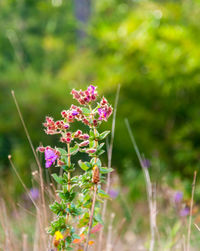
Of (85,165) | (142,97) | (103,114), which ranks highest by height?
(142,97)

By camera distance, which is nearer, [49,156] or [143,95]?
[49,156]

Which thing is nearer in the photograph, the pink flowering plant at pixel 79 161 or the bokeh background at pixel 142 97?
the pink flowering plant at pixel 79 161

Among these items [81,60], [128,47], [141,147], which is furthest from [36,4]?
[141,147]

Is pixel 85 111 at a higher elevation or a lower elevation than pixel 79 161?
higher

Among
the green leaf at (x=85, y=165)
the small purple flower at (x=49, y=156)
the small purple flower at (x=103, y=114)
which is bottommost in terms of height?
the green leaf at (x=85, y=165)

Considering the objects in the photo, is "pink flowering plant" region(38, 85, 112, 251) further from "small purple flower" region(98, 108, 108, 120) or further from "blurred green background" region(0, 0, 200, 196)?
"blurred green background" region(0, 0, 200, 196)

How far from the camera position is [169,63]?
3963mm

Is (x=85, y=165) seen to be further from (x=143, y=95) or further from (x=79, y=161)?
(x=143, y=95)

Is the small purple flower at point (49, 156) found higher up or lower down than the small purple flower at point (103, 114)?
lower down

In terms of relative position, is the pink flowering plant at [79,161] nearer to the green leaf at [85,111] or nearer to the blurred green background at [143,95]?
the green leaf at [85,111]

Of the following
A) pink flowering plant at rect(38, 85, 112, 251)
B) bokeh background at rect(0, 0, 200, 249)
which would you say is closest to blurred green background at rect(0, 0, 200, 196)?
bokeh background at rect(0, 0, 200, 249)

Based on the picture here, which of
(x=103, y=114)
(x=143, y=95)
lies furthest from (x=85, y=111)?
→ (x=143, y=95)

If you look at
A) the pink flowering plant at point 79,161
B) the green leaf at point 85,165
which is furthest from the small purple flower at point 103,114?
the green leaf at point 85,165

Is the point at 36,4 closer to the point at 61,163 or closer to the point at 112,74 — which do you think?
the point at 112,74
